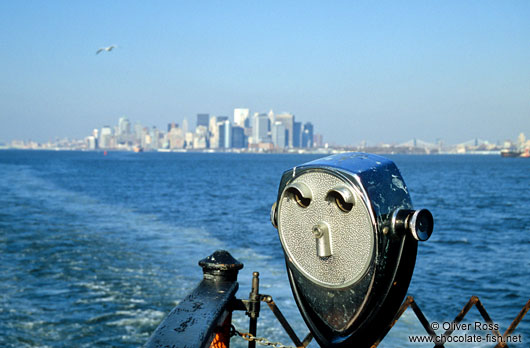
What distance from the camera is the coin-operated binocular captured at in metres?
2.98

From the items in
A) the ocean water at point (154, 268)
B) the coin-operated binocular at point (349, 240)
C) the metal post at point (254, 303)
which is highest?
the coin-operated binocular at point (349, 240)

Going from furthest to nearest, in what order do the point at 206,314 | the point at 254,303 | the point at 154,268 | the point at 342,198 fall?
the point at 154,268, the point at 254,303, the point at 342,198, the point at 206,314

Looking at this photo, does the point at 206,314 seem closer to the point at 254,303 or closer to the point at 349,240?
the point at 254,303

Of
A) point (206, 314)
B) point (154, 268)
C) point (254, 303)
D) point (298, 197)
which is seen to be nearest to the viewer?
point (206, 314)

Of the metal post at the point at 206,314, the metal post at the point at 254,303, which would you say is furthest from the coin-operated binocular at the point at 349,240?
the metal post at the point at 206,314

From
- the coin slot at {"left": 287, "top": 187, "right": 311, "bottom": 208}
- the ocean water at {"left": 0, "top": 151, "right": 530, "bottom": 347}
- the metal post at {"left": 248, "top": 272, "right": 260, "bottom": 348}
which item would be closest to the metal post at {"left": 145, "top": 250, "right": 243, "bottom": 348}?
the metal post at {"left": 248, "top": 272, "right": 260, "bottom": 348}

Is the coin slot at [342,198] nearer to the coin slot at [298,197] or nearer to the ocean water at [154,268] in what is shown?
the coin slot at [298,197]

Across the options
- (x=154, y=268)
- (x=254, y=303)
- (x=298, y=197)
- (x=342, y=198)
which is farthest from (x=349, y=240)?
(x=154, y=268)

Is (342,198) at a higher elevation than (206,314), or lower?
higher

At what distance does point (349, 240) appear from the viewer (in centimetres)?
304

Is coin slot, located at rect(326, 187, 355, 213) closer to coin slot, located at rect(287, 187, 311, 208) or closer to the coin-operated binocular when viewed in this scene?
the coin-operated binocular

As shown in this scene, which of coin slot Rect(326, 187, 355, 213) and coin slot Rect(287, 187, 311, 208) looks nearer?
coin slot Rect(326, 187, 355, 213)

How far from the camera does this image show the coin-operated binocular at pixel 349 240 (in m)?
2.98

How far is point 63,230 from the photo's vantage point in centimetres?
2119
